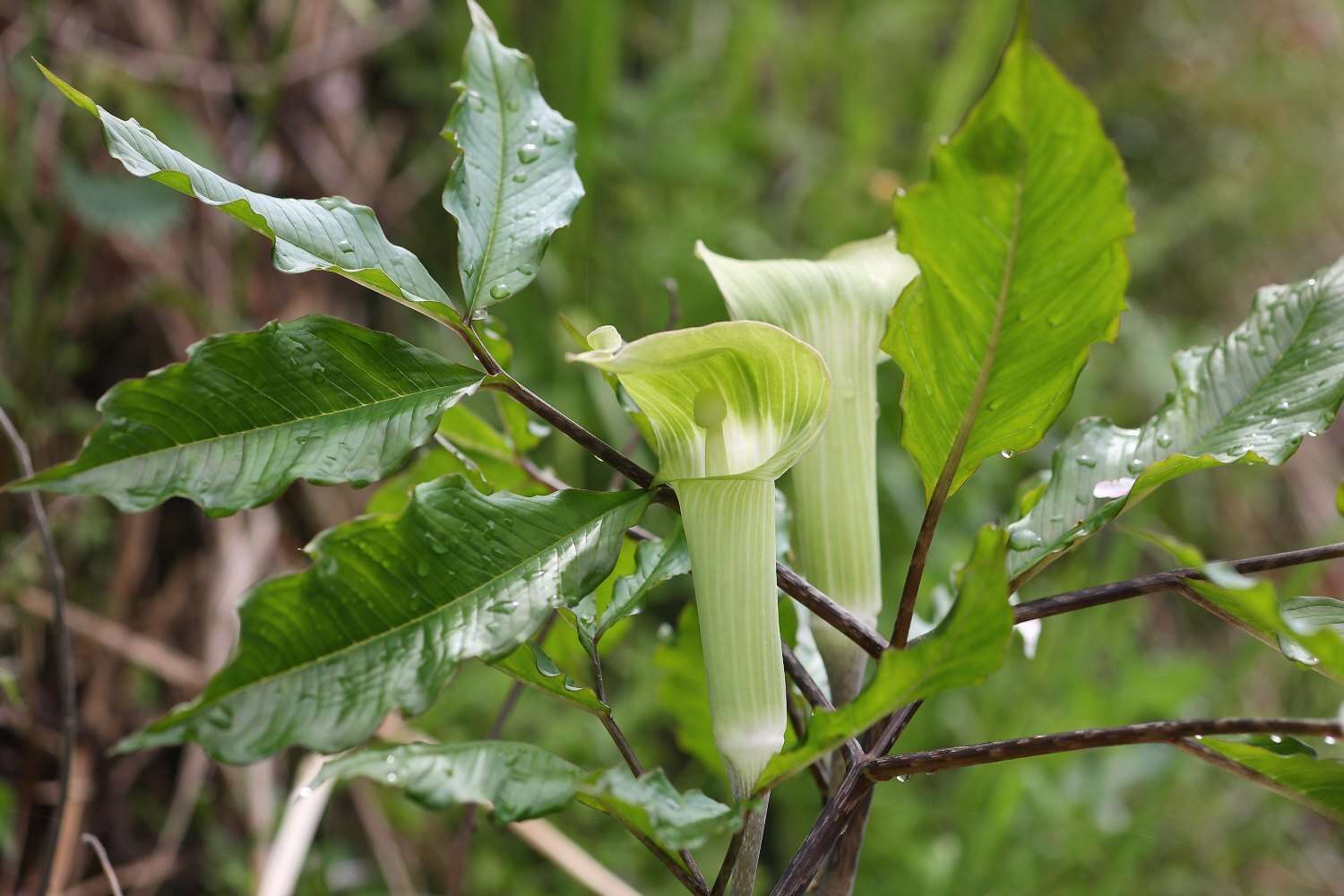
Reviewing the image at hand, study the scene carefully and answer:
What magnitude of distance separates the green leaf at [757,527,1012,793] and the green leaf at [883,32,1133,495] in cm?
6

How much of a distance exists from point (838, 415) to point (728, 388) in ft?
0.28

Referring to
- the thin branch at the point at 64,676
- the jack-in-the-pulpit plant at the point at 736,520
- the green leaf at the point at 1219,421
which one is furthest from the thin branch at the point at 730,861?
the thin branch at the point at 64,676

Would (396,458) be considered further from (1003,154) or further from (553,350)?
(553,350)

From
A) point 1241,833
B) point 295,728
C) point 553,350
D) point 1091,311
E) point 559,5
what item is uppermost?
point 559,5

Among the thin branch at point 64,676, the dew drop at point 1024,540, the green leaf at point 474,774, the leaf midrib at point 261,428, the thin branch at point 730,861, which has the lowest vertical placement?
the thin branch at point 64,676

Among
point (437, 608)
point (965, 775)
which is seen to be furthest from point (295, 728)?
point (965, 775)

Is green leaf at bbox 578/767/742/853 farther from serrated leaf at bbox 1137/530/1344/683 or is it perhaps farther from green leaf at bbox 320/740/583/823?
serrated leaf at bbox 1137/530/1344/683

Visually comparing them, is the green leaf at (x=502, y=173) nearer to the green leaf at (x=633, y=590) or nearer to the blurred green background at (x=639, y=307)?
the green leaf at (x=633, y=590)

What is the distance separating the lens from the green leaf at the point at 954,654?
244 mm

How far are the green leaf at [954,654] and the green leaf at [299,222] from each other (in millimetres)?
172

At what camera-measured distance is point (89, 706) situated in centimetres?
99

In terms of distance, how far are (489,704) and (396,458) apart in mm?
858

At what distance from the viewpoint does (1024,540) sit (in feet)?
1.13

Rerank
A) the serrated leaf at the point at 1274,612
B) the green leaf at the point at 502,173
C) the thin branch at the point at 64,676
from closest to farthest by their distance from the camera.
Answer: the serrated leaf at the point at 1274,612 → the green leaf at the point at 502,173 → the thin branch at the point at 64,676
